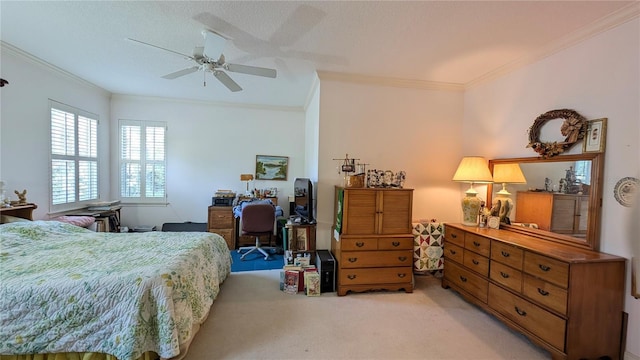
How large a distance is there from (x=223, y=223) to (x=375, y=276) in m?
2.86

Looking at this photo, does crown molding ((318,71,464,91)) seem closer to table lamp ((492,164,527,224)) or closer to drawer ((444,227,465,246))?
table lamp ((492,164,527,224))

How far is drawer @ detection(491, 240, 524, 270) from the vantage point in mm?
2225

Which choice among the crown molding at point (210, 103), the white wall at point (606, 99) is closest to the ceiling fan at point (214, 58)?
the crown molding at point (210, 103)

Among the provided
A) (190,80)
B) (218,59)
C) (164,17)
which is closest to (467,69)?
(218,59)

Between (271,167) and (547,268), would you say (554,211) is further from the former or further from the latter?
(271,167)

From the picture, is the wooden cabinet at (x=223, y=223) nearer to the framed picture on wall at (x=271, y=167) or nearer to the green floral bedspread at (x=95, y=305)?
the framed picture on wall at (x=271, y=167)

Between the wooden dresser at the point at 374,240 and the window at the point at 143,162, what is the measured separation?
3.80 m

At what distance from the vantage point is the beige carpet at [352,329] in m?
2.02

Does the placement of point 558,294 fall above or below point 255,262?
above

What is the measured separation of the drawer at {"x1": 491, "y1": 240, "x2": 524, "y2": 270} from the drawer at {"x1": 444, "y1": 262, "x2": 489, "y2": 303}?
29cm

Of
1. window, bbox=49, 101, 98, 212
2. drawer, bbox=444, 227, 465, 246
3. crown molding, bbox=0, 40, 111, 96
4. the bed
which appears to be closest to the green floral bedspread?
the bed

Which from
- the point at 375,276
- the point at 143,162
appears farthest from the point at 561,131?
the point at 143,162

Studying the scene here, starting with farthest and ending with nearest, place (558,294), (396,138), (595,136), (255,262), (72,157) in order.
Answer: (255,262)
(72,157)
(396,138)
(595,136)
(558,294)

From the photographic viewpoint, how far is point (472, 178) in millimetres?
2986
